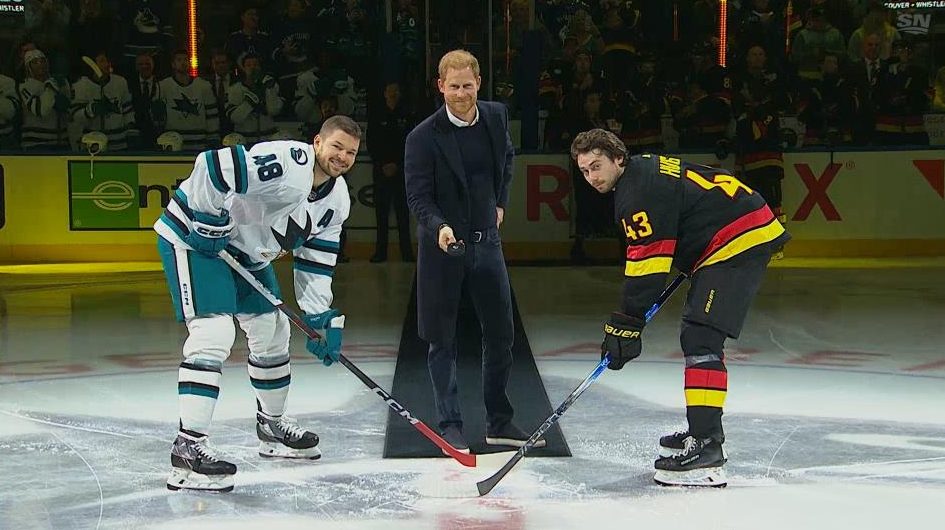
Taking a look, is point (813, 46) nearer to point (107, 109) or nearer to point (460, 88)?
point (107, 109)

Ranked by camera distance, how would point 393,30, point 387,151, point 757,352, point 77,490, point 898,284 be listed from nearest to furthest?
point 77,490 → point 757,352 → point 898,284 → point 387,151 → point 393,30

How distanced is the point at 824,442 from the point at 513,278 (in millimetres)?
5665

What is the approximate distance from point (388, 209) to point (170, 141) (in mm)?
2023

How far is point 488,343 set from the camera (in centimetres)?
524

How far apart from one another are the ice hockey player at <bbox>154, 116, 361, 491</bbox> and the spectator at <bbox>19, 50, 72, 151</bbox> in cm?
790

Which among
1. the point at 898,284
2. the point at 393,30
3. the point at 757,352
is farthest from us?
the point at 393,30

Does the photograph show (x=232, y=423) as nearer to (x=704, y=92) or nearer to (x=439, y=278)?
(x=439, y=278)

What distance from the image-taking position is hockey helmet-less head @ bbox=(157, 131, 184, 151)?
1204cm

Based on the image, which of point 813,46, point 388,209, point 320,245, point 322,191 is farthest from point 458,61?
point 813,46

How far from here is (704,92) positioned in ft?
40.2

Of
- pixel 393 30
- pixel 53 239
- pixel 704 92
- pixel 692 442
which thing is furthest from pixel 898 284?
pixel 53 239

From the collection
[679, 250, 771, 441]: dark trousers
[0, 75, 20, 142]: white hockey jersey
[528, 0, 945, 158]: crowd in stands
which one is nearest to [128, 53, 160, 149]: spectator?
[0, 75, 20, 142]: white hockey jersey

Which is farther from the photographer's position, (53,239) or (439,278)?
(53,239)

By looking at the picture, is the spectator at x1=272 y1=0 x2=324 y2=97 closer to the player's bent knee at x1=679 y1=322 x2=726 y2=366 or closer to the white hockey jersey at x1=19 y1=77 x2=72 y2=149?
the white hockey jersey at x1=19 y1=77 x2=72 y2=149
